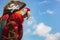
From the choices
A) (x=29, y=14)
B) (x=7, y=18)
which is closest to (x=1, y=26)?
(x=7, y=18)

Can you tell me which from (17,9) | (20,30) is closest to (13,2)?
(17,9)

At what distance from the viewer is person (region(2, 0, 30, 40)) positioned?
7961mm

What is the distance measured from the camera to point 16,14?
26.5 feet

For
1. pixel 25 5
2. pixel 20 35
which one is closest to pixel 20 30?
pixel 20 35

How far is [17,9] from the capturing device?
8.17 metres

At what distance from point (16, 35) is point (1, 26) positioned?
0.47 meters

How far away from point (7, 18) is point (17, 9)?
33 centimetres

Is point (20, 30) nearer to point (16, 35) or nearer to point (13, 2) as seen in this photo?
point (16, 35)

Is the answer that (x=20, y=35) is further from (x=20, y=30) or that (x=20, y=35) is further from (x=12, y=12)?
(x=12, y=12)

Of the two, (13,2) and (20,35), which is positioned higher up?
(13,2)

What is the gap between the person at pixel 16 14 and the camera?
313 inches

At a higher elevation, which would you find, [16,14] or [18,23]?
[16,14]

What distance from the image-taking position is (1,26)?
8.06 metres

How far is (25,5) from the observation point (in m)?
8.22
